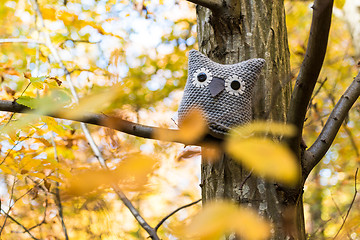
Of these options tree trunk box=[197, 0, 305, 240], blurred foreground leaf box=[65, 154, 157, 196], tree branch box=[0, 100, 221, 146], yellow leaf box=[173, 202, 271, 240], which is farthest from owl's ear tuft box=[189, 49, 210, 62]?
yellow leaf box=[173, 202, 271, 240]

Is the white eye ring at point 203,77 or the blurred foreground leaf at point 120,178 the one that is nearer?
the blurred foreground leaf at point 120,178

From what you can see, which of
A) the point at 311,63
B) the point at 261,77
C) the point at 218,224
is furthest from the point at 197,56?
the point at 218,224

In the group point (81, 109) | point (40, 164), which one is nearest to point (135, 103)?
→ point (40, 164)

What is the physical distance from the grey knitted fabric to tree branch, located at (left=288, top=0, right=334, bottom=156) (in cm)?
19

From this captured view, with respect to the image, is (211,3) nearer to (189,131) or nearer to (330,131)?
(189,131)

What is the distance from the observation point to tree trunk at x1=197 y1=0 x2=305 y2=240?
0.93 m

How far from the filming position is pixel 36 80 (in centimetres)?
92

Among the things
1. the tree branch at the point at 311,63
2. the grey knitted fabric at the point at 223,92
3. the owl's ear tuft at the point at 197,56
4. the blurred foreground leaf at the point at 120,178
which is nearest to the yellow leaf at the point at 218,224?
the blurred foreground leaf at the point at 120,178

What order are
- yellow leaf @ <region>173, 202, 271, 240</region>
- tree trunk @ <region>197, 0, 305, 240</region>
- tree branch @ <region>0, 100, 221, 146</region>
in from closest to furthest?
yellow leaf @ <region>173, 202, 271, 240</region> → tree branch @ <region>0, 100, 221, 146</region> → tree trunk @ <region>197, 0, 305, 240</region>

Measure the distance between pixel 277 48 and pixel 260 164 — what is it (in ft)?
2.44

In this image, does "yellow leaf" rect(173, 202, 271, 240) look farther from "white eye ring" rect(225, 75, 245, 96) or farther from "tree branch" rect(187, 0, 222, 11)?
"tree branch" rect(187, 0, 222, 11)

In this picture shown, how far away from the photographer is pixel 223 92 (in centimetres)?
94

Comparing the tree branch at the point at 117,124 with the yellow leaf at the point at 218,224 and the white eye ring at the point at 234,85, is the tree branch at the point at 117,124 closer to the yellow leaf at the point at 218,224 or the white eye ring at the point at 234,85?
the white eye ring at the point at 234,85

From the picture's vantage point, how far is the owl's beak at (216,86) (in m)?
0.94
